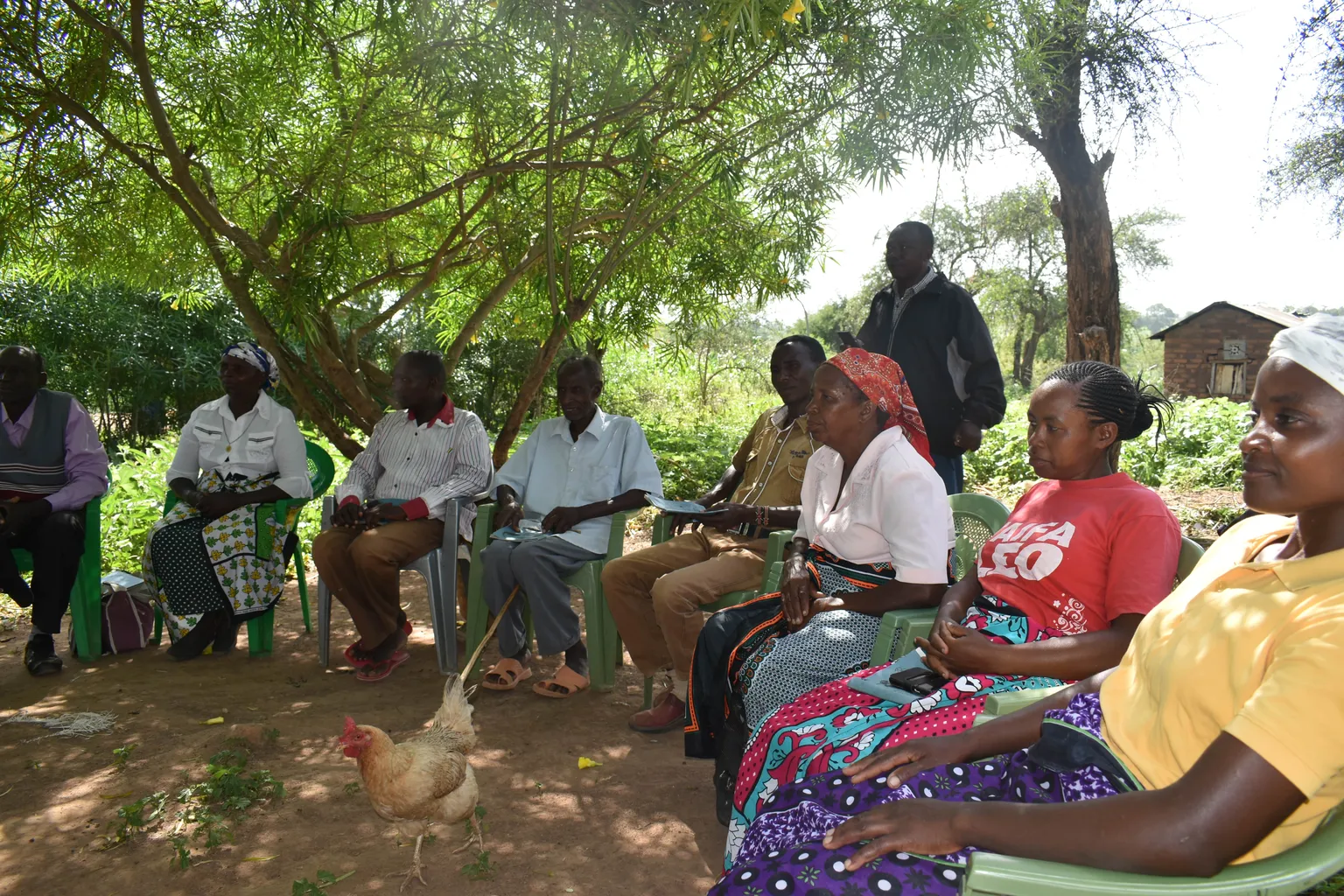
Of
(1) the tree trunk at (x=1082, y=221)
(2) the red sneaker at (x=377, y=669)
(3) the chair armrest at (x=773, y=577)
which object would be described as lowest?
(2) the red sneaker at (x=377, y=669)

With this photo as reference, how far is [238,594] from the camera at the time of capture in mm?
4770

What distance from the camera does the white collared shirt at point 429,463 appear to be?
481 cm

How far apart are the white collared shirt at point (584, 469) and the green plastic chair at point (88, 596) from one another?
2.07 metres

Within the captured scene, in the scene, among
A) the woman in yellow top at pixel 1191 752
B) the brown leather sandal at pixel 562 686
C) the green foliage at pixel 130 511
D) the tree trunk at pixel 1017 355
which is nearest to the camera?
the woman in yellow top at pixel 1191 752

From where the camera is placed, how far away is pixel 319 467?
545 centimetres

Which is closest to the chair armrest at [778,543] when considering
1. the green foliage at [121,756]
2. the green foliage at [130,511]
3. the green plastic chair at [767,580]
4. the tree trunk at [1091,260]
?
the green plastic chair at [767,580]

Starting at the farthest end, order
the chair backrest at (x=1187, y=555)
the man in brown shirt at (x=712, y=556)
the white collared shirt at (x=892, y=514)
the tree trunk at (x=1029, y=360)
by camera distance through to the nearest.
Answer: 1. the tree trunk at (x=1029, y=360)
2. the man in brown shirt at (x=712, y=556)
3. the white collared shirt at (x=892, y=514)
4. the chair backrest at (x=1187, y=555)

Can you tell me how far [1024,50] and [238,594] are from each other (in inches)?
188

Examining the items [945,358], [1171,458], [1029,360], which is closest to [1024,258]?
[1029,360]

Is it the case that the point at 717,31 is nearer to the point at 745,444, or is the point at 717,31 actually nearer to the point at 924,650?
the point at 745,444

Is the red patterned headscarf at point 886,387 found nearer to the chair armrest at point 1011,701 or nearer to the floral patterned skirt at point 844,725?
the floral patterned skirt at point 844,725

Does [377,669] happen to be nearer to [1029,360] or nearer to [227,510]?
[227,510]

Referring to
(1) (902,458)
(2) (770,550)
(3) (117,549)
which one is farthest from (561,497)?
(3) (117,549)

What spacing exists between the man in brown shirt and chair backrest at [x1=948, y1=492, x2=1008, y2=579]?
665mm
